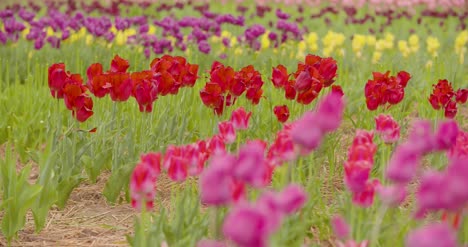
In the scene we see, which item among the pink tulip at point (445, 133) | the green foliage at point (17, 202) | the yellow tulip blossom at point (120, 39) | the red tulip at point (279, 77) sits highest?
the yellow tulip blossom at point (120, 39)

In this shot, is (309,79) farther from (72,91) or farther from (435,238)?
(435,238)

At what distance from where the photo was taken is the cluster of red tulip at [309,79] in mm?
2945

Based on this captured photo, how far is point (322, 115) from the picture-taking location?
44.1 inches

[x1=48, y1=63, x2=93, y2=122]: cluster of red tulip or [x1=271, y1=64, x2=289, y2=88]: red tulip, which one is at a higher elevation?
[x1=271, y1=64, x2=289, y2=88]: red tulip

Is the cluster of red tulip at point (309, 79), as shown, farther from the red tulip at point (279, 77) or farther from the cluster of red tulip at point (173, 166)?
the cluster of red tulip at point (173, 166)

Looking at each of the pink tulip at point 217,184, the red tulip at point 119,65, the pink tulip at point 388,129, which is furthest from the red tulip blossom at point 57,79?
the pink tulip at point 217,184

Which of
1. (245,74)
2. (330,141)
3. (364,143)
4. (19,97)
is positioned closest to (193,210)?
(364,143)

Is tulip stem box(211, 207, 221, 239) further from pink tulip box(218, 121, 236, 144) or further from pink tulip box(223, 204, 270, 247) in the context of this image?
pink tulip box(223, 204, 270, 247)

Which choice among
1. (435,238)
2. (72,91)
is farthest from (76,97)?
(435,238)

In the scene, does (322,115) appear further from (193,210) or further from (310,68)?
(310,68)

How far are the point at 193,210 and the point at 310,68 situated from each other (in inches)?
40.2

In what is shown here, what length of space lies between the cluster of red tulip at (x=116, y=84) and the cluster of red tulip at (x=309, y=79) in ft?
1.50

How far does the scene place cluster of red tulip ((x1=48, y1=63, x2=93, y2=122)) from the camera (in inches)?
116

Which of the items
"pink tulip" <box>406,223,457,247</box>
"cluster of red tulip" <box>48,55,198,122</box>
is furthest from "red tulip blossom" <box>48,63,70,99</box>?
"pink tulip" <box>406,223,457,247</box>
